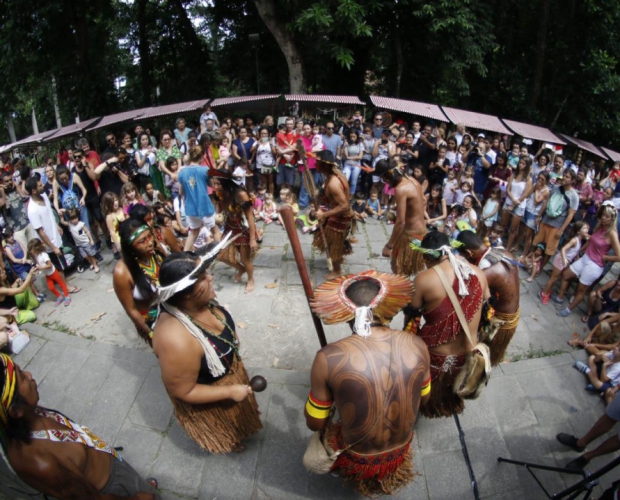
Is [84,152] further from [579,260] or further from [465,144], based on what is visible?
[579,260]

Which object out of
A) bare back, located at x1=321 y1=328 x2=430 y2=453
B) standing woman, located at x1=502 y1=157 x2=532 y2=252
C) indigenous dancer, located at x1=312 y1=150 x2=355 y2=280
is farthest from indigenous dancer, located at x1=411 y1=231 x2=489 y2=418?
standing woman, located at x1=502 y1=157 x2=532 y2=252

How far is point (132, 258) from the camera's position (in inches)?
137

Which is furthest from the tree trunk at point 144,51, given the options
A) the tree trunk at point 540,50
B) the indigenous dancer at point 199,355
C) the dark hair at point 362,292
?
the dark hair at point 362,292

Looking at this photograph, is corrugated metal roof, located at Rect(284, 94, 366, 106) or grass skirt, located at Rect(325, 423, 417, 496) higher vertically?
corrugated metal roof, located at Rect(284, 94, 366, 106)

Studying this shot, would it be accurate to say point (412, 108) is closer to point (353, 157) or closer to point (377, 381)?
point (353, 157)

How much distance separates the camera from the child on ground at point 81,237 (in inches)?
245

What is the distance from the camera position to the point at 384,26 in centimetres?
1399

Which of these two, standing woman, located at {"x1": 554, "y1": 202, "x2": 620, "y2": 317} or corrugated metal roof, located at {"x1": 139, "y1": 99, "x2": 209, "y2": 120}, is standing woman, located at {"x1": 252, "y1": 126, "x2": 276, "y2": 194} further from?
standing woman, located at {"x1": 554, "y1": 202, "x2": 620, "y2": 317}

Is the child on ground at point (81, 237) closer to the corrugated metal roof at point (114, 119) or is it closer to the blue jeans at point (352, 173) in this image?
the corrugated metal roof at point (114, 119)

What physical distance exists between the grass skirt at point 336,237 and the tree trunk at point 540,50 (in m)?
13.1

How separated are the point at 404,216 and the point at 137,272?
324cm

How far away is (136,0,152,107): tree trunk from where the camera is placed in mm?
16703

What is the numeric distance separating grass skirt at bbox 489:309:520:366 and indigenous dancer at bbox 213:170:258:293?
10.4 ft

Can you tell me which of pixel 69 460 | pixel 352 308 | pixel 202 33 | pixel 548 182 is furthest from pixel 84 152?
pixel 202 33
